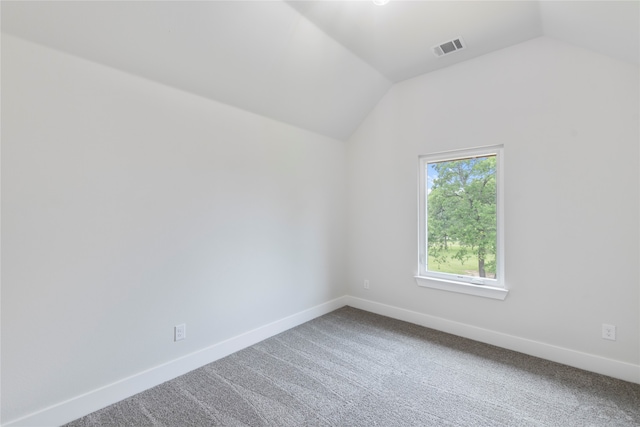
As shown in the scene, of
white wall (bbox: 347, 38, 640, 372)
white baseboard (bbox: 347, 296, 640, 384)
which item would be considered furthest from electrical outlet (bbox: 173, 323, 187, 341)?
white wall (bbox: 347, 38, 640, 372)

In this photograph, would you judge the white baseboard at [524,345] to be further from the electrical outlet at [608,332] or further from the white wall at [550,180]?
the electrical outlet at [608,332]

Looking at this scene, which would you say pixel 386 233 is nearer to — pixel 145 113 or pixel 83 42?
pixel 145 113

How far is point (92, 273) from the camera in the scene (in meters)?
1.82

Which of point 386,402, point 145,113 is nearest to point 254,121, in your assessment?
point 145,113

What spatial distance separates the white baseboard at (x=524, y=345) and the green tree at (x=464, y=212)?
1.96 ft

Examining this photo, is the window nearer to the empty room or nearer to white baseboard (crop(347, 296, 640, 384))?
the empty room

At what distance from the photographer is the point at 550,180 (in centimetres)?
243

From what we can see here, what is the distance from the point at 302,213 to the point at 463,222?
1.77 metres

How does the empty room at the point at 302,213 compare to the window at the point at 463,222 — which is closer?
the empty room at the point at 302,213

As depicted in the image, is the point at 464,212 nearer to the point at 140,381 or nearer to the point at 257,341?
the point at 257,341

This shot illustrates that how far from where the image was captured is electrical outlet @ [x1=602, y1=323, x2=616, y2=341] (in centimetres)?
217

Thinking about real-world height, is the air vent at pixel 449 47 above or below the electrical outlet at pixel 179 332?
above

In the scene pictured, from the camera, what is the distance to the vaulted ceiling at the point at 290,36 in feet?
5.52

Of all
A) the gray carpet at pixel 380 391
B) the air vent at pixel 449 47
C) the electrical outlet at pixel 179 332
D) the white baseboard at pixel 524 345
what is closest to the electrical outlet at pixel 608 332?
the white baseboard at pixel 524 345
